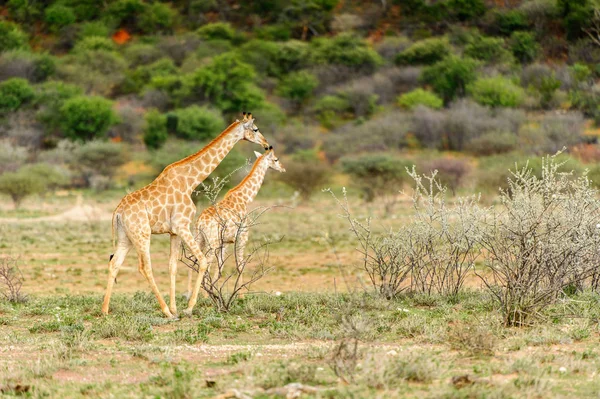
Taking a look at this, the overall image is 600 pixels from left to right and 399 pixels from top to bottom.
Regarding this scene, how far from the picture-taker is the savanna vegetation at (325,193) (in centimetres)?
720

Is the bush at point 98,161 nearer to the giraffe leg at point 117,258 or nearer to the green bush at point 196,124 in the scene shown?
the green bush at point 196,124

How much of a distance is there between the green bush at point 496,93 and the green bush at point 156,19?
83.7 feet

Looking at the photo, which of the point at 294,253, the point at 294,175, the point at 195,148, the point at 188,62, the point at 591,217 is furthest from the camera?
the point at 188,62

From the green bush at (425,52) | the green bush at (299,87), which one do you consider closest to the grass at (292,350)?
the green bush at (299,87)

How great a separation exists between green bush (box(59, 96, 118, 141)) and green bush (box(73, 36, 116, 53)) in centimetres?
1360

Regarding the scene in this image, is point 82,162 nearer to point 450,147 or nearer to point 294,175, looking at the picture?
point 294,175

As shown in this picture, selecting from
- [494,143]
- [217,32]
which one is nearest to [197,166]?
[494,143]

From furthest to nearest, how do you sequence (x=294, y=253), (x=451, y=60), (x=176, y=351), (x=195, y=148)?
1. (x=451, y=60)
2. (x=195, y=148)
3. (x=294, y=253)
4. (x=176, y=351)

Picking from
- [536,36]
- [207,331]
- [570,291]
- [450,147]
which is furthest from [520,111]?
[207,331]

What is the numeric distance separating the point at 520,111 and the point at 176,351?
39482 millimetres

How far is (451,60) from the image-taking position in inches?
2031

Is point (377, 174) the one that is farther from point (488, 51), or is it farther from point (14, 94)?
point (488, 51)

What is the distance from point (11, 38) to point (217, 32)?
43.9ft

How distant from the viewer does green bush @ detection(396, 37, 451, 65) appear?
54719 mm
